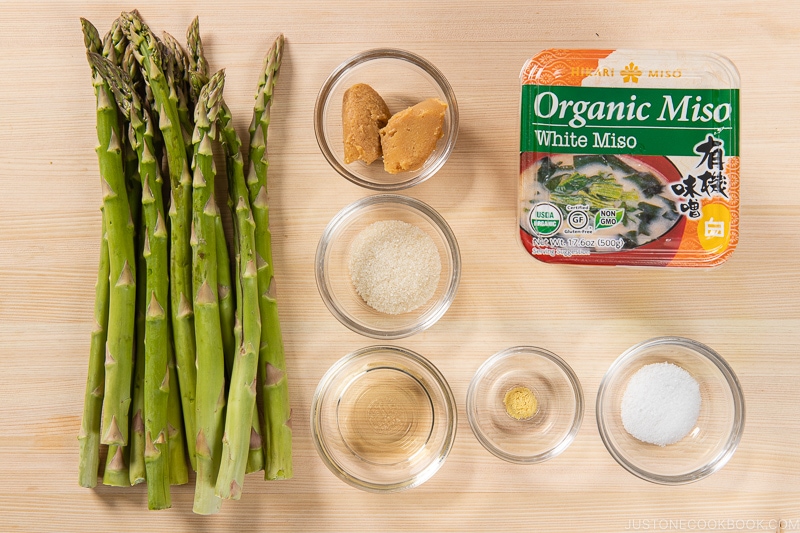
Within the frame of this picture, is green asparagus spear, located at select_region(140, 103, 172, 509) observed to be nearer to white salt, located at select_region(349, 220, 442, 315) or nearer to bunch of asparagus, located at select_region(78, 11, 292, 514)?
bunch of asparagus, located at select_region(78, 11, 292, 514)

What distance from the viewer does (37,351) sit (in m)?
1.27

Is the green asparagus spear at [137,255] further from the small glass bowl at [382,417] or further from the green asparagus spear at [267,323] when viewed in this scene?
the small glass bowl at [382,417]

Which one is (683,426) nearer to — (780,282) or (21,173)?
(780,282)

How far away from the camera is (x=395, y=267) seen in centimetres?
121

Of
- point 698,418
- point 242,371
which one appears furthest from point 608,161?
point 242,371

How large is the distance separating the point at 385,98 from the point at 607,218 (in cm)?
55

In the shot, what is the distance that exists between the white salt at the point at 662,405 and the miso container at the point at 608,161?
0.28m

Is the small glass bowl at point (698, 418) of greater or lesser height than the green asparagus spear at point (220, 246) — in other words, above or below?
below

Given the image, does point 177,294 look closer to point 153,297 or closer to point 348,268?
point 153,297

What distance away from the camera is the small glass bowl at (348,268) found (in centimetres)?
122

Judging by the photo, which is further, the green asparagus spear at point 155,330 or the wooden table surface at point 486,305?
the wooden table surface at point 486,305

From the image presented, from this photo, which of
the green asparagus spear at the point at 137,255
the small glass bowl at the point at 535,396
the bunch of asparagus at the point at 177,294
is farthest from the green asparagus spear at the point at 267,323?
the small glass bowl at the point at 535,396

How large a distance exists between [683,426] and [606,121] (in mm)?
679

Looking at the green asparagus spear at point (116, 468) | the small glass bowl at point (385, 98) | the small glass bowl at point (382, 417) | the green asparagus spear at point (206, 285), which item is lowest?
the green asparagus spear at point (116, 468)
